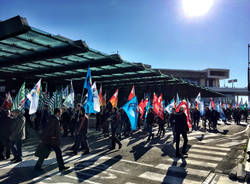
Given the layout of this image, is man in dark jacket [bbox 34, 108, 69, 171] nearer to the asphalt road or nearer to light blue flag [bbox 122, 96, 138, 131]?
the asphalt road

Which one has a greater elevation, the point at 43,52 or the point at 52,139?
the point at 43,52

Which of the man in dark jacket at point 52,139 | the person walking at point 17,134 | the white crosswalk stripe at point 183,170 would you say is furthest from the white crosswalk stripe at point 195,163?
the person walking at point 17,134

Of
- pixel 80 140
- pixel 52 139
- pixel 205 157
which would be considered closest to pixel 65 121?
pixel 80 140

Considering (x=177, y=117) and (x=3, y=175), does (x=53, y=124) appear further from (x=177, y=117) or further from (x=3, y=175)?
(x=177, y=117)

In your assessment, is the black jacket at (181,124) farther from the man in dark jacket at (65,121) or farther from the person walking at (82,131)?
the man in dark jacket at (65,121)

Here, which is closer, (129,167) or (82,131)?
(129,167)

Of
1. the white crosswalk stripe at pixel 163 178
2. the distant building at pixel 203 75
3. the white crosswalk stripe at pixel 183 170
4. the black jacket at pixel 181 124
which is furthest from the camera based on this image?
the distant building at pixel 203 75

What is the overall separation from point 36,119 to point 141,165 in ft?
29.6

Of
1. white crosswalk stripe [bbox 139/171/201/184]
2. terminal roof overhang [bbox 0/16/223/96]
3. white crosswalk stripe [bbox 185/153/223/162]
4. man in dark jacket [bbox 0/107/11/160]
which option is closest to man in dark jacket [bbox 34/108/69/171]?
man in dark jacket [bbox 0/107/11/160]

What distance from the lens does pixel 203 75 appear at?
8269 cm

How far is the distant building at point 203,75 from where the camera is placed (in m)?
78.3

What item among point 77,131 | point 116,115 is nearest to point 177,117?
point 116,115

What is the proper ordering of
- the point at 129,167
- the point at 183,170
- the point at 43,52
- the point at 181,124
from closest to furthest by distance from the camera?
the point at 183,170
the point at 129,167
the point at 181,124
the point at 43,52

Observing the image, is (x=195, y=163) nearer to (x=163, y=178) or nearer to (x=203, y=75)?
(x=163, y=178)
